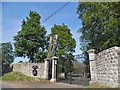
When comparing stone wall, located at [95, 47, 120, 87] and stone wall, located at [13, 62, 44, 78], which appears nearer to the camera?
stone wall, located at [95, 47, 120, 87]

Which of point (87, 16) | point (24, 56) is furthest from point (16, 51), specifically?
point (87, 16)

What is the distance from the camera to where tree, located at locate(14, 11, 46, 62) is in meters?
29.1

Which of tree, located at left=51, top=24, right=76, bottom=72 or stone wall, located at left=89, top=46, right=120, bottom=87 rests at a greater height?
tree, located at left=51, top=24, right=76, bottom=72

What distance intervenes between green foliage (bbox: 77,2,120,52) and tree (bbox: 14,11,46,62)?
902 cm

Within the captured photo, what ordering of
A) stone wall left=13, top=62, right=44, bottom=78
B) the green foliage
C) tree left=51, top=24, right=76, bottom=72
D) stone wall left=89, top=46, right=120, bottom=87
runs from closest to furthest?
1. stone wall left=89, top=46, right=120, bottom=87
2. the green foliage
3. stone wall left=13, top=62, right=44, bottom=78
4. tree left=51, top=24, right=76, bottom=72

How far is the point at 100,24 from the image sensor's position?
17562 mm

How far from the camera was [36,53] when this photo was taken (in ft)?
97.9

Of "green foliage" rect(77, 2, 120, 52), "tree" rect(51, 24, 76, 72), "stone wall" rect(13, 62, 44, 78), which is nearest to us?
"green foliage" rect(77, 2, 120, 52)

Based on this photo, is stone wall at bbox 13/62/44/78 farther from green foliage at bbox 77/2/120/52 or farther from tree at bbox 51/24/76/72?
tree at bbox 51/24/76/72

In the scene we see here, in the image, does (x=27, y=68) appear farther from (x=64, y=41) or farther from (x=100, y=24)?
(x=64, y=41)

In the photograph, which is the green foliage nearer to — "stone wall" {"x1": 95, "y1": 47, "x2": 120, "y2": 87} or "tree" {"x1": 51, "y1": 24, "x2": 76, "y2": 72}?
"stone wall" {"x1": 95, "y1": 47, "x2": 120, "y2": 87}

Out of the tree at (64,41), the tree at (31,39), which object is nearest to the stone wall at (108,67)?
Answer: the tree at (64,41)

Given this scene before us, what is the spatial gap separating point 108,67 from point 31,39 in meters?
20.5

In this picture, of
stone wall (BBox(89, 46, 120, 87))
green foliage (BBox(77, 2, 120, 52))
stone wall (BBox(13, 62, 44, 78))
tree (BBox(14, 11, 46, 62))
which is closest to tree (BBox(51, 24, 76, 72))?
tree (BBox(14, 11, 46, 62))
